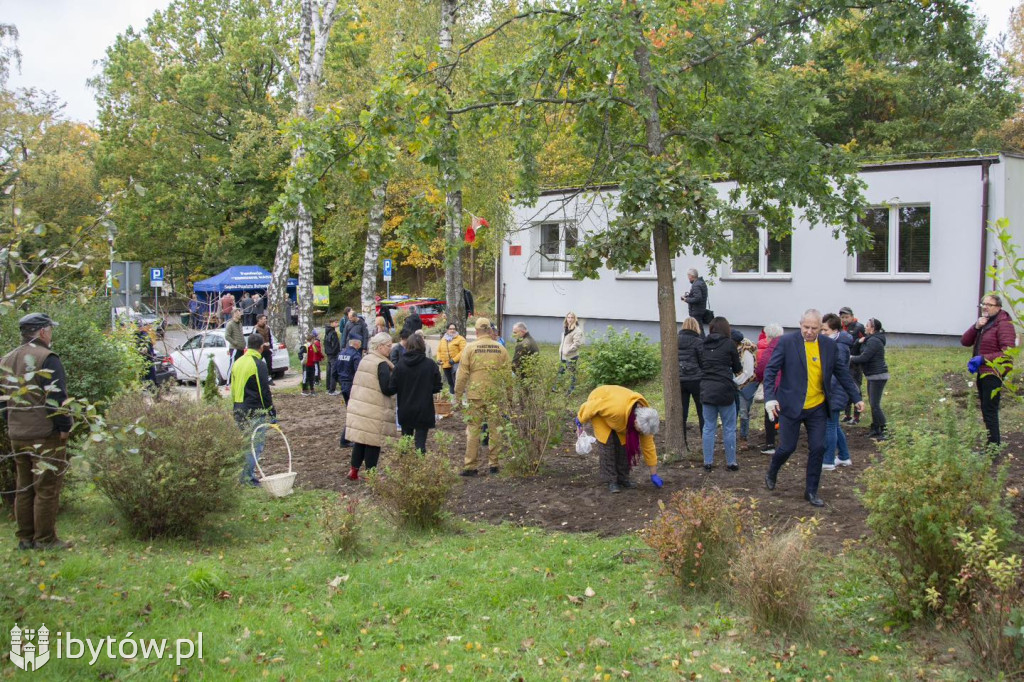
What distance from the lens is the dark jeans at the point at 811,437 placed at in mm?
8039

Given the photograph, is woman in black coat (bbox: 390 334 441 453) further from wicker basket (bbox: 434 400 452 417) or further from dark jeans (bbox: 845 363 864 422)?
dark jeans (bbox: 845 363 864 422)

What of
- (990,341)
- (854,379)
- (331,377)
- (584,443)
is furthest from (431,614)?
(331,377)

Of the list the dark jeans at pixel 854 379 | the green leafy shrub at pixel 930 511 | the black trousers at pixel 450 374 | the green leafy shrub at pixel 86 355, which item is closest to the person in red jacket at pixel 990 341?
the dark jeans at pixel 854 379

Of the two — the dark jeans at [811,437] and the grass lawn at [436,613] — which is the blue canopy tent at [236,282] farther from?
the dark jeans at [811,437]

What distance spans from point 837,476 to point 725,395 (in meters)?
1.48

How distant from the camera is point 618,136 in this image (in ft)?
37.4

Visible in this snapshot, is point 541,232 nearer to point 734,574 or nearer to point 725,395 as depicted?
point 725,395

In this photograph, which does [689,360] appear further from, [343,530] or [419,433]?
[343,530]

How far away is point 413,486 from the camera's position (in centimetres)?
764

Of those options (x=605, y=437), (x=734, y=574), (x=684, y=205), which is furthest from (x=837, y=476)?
(x=734, y=574)

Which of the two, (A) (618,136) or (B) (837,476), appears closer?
(B) (837,476)

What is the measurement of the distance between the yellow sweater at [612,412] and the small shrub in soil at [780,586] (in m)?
3.38

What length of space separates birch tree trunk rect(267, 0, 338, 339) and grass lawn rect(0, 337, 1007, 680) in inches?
616

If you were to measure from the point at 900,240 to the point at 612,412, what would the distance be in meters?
11.8
